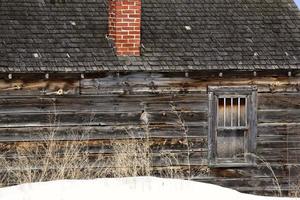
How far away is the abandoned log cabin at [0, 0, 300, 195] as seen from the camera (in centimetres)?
1433

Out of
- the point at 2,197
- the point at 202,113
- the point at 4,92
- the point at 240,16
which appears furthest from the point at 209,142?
the point at 2,197

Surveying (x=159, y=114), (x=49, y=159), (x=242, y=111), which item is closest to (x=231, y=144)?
(x=242, y=111)

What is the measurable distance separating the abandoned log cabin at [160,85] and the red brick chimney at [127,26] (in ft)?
0.07

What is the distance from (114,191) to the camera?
9.34 meters

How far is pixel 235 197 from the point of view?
30.8 feet

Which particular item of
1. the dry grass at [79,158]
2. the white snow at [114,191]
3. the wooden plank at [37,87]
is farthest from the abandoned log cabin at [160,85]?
the white snow at [114,191]

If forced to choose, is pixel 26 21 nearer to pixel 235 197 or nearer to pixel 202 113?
pixel 202 113

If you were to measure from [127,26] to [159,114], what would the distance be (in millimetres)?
1888

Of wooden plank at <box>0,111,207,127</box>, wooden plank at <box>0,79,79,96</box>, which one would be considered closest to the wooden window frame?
wooden plank at <box>0,111,207,127</box>

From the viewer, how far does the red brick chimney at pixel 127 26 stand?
14.8 m

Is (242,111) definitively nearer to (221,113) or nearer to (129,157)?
(221,113)

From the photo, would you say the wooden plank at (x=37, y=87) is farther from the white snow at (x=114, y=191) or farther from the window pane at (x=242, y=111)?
the white snow at (x=114, y=191)

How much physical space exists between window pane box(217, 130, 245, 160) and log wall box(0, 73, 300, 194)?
308mm

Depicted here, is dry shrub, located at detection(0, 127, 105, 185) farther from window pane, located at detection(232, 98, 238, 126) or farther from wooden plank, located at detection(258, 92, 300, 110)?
wooden plank, located at detection(258, 92, 300, 110)
